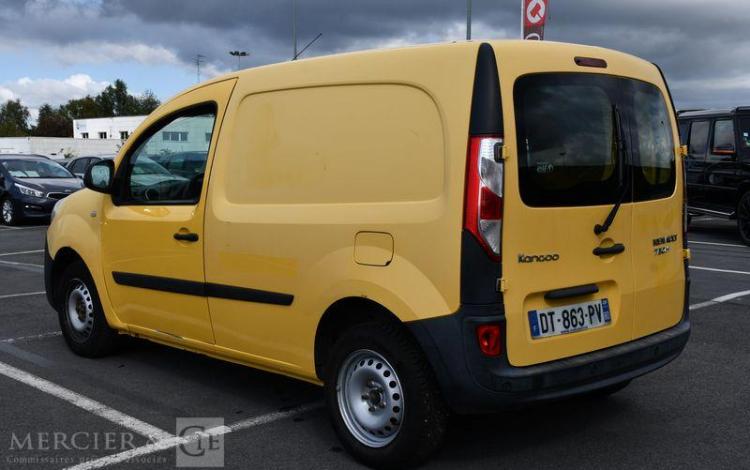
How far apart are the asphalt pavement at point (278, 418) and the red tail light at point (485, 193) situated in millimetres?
1160

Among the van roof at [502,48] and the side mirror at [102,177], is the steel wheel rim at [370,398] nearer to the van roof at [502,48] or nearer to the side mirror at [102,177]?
the van roof at [502,48]

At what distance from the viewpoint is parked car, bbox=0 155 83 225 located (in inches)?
669

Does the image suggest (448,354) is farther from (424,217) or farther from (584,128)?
(584,128)

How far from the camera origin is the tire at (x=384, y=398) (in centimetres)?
354

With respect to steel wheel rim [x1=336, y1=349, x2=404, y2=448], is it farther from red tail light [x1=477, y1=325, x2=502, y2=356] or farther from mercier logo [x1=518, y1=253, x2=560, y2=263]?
mercier logo [x1=518, y1=253, x2=560, y2=263]

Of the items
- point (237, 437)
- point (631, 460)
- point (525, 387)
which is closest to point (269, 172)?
point (237, 437)

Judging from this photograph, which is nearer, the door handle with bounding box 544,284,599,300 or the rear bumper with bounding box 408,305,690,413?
the rear bumper with bounding box 408,305,690,413

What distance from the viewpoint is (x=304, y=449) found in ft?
13.1

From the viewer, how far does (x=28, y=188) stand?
1717cm

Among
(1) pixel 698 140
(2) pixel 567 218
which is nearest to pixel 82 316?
(2) pixel 567 218

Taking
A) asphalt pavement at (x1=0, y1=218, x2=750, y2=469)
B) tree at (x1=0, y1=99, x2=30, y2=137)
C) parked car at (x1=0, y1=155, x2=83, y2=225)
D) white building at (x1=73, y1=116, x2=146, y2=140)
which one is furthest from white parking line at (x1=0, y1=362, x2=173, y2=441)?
tree at (x1=0, y1=99, x2=30, y2=137)

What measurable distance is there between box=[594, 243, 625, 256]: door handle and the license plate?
8.8 inches

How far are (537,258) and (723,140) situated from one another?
10.9 metres

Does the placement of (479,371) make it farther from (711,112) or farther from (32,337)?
(711,112)
